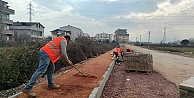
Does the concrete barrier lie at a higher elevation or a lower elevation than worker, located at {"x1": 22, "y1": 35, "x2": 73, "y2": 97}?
lower

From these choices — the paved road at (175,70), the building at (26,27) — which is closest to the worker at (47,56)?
the paved road at (175,70)

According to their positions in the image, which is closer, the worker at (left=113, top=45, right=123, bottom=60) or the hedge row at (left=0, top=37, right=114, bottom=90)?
the hedge row at (left=0, top=37, right=114, bottom=90)

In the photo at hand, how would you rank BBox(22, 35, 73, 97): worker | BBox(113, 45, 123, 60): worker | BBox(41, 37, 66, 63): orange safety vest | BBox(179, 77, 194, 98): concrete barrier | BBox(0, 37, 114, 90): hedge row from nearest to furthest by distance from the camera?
BBox(179, 77, 194, 98): concrete barrier < BBox(22, 35, 73, 97): worker < BBox(41, 37, 66, 63): orange safety vest < BBox(0, 37, 114, 90): hedge row < BBox(113, 45, 123, 60): worker

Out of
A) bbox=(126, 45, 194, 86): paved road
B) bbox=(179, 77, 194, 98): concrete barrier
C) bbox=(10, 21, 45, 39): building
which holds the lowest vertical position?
bbox=(126, 45, 194, 86): paved road

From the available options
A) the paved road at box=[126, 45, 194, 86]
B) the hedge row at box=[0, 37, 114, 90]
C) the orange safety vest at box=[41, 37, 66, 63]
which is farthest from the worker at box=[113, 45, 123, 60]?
the orange safety vest at box=[41, 37, 66, 63]

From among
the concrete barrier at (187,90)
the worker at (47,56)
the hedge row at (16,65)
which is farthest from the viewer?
the hedge row at (16,65)

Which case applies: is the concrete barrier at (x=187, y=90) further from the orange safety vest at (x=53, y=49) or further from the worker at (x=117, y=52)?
the worker at (x=117, y=52)

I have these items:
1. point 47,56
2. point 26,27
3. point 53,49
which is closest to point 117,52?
point 53,49

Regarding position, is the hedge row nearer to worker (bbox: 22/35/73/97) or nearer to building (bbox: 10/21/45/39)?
worker (bbox: 22/35/73/97)

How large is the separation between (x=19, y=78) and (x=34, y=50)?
4.88 feet

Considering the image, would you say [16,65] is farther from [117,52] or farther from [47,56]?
[117,52]

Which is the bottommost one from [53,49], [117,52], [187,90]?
[187,90]

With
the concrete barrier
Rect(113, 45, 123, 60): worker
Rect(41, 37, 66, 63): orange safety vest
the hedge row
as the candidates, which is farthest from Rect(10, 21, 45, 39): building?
the concrete barrier

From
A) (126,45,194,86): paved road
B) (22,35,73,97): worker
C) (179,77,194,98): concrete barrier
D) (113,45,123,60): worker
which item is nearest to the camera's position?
(179,77,194,98): concrete barrier
